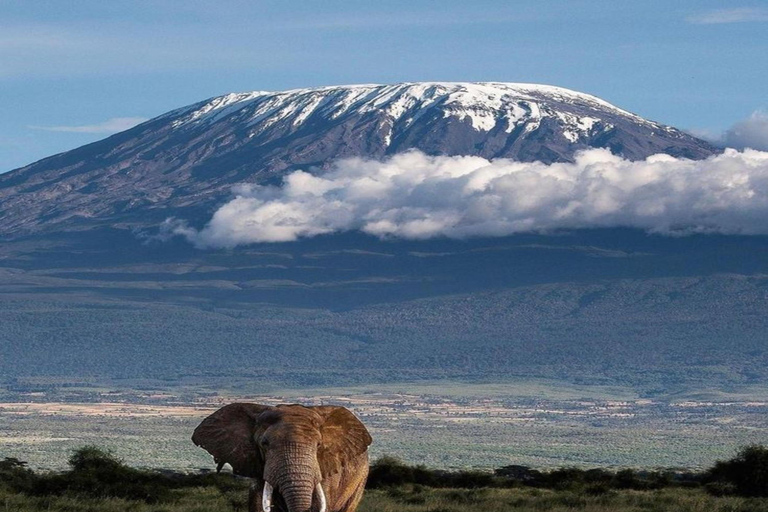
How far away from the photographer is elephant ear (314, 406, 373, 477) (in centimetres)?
2038

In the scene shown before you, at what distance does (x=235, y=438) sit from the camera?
20609mm

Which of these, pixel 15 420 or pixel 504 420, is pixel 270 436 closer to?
pixel 15 420

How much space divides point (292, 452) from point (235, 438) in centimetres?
185

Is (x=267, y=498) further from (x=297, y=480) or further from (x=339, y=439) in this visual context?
(x=339, y=439)

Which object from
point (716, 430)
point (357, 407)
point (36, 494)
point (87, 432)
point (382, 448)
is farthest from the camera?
point (357, 407)

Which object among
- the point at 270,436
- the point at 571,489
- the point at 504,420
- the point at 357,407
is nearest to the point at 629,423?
the point at 504,420

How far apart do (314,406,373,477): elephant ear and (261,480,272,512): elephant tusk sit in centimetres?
137

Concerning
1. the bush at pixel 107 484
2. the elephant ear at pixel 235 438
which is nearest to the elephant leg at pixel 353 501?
the elephant ear at pixel 235 438

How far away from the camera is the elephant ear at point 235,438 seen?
20.3 meters

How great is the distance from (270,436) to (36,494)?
14.7m

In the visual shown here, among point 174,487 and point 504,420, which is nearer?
point 174,487

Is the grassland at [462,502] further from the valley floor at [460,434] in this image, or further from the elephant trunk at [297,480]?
the valley floor at [460,434]

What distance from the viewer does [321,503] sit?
61.1ft

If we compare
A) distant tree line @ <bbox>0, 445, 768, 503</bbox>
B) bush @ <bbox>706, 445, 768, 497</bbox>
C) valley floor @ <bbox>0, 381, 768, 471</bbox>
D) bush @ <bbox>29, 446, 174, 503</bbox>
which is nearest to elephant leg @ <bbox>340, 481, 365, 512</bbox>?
distant tree line @ <bbox>0, 445, 768, 503</bbox>
